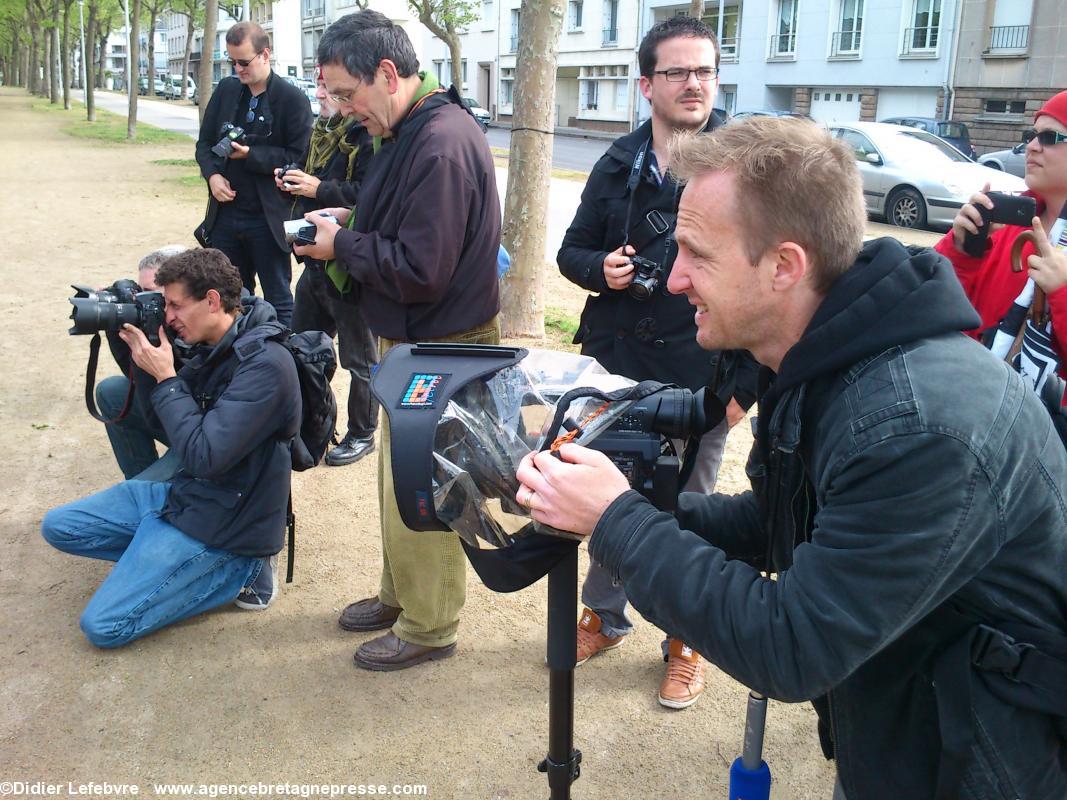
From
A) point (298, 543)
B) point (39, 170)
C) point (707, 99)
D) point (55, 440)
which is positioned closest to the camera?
point (707, 99)

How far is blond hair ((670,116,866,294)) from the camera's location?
150cm

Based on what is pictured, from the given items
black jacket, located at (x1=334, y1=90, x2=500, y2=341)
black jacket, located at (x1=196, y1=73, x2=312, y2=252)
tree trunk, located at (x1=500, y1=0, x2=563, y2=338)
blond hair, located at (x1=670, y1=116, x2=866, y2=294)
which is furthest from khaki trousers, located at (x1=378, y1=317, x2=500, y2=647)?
tree trunk, located at (x1=500, y1=0, x2=563, y2=338)

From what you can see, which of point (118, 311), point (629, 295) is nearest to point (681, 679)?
point (629, 295)

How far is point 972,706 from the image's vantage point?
1.51 meters

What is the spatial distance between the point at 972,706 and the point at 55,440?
16.6ft

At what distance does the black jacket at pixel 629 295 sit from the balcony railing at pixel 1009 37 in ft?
98.9

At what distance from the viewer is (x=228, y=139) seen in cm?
591

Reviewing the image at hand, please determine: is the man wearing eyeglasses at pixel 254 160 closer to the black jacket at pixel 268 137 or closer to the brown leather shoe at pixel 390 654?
the black jacket at pixel 268 137

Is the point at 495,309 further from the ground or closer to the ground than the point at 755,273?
closer to the ground

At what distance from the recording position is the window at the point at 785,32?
3662cm

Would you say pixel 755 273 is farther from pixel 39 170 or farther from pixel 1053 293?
pixel 39 170

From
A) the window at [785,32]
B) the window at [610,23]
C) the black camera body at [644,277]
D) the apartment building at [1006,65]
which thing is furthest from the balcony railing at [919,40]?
the black camera body at [644,277]

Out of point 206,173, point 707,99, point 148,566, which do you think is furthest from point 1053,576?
point 206,173

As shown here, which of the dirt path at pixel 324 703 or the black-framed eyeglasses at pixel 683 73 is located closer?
the dirt path at pixel 324 703
